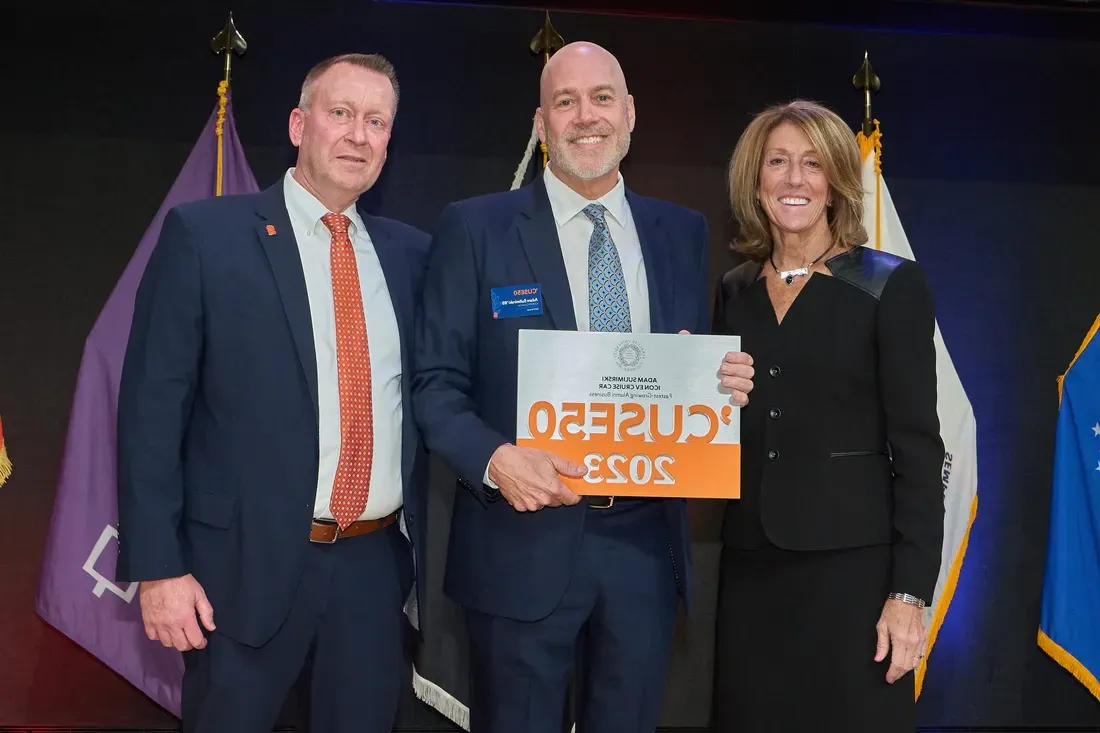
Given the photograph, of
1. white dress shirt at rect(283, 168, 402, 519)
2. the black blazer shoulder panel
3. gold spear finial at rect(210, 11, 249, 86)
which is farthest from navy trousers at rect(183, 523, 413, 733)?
gold spear finial at rect(210, 11, 249, 86)

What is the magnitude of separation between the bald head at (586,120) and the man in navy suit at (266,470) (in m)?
0.54

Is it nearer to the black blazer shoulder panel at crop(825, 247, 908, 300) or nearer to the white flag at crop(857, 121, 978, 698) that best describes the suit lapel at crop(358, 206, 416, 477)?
the black blazer shoulder panel at crop(825, 247, 908, 300)

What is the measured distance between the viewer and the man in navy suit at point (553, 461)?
196cm

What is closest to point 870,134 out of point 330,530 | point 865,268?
point 865,268

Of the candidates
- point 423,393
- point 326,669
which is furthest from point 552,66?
point 326,669

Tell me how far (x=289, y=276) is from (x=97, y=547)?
5.67 feet

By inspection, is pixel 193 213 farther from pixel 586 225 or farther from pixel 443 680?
pixel 443 680

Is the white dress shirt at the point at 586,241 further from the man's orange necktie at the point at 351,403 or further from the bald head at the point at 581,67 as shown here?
the man's orange necktie at the point at 351,403

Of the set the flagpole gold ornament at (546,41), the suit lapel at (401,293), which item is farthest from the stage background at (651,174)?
the suit lapel at (401,293)

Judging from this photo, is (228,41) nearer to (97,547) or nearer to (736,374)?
(97,547)

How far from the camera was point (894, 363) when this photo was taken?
1.99 meters

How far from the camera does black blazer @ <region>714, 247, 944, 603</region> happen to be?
1.97 m

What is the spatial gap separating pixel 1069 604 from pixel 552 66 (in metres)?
2.91

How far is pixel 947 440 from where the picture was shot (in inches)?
140
